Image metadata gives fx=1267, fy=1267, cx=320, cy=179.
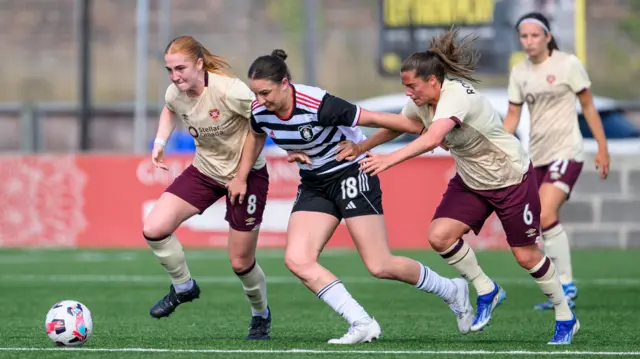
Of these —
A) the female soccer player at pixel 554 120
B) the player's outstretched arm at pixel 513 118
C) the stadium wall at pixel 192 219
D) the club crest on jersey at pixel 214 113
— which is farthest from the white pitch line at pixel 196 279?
the club crest on jersey at pixel 214 113

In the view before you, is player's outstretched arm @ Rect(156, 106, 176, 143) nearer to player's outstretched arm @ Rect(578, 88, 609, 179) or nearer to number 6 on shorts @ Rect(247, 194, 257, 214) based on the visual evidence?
number 6 on shorts @ Rect(247, 194, 257, 214)

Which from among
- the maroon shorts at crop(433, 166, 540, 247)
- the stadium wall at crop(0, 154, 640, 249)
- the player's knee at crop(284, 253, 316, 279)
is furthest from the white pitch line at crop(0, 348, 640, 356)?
the stadium wall at crop(0, 154, 640, 249)

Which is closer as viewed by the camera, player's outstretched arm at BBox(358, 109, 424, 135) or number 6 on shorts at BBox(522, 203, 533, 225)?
player's outstretched arm at BBox(358, 109, 424, 135)

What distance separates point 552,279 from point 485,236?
25.1 feet

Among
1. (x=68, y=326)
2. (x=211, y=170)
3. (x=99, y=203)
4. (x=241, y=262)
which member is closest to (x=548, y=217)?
(x=241, y=262)

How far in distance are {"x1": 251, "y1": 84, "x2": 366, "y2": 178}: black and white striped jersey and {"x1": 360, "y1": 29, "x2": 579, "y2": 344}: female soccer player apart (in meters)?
0.18

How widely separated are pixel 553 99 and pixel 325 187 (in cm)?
293

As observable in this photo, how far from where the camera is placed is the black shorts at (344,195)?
7195 mm

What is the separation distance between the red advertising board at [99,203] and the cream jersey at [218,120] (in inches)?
290

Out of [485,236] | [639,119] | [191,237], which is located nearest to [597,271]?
[485,236]

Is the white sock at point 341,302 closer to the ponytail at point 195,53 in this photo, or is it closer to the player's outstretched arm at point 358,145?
the player's outstretched arm at point 358,145

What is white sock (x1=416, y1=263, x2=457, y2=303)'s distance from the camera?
24.2ft

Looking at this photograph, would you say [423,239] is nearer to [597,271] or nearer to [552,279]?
[597,271]

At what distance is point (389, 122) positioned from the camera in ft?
23.1
